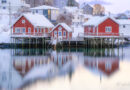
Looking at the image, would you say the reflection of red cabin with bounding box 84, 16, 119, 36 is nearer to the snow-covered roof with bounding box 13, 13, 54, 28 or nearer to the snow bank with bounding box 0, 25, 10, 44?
the snow-covered roof with bounding box 13, 13, 54, 28

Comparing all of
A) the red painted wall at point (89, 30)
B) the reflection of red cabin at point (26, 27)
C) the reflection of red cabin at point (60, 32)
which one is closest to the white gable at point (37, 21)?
the reflection of red cabin at point (26, 27)

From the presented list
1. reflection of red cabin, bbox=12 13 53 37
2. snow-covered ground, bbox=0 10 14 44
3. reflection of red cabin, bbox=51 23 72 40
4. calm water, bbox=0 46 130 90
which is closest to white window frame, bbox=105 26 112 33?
reflection of red cabin, bbox=51 23 72 40

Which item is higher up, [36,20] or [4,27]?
[36,20]

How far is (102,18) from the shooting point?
230ft

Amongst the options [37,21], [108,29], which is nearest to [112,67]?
[108,29]

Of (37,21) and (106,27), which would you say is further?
(37,21)

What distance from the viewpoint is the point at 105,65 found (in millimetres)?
45250

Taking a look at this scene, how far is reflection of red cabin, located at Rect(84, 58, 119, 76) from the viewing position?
135 feet

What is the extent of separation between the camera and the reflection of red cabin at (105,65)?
135 ft

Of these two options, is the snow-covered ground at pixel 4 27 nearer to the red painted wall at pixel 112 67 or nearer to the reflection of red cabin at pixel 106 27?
the reflection of red cabin at pixel 106 27

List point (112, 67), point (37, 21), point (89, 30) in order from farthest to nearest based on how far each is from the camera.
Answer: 1. point (37, 21)
2. point (89, 30)
3. point (112, 67)

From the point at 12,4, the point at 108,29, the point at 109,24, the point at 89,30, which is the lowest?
the point at 89,30

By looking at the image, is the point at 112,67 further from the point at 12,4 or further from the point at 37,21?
the point at 12,4

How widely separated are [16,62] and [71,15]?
53.8m
